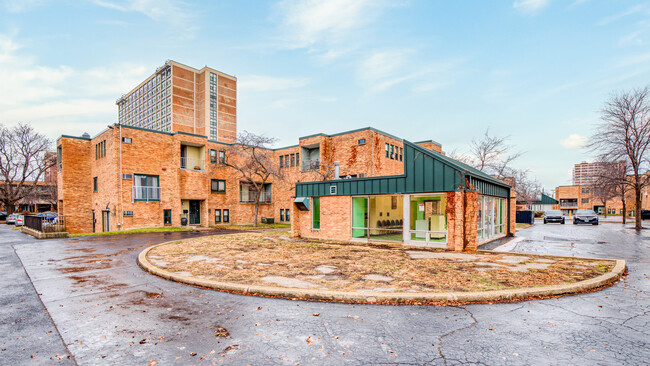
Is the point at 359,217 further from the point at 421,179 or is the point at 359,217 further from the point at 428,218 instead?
the point at 421,179

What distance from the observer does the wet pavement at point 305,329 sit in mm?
3785

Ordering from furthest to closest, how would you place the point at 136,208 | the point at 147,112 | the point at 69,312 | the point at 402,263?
the point at 147,112 < the point at 136,208 < the point at 402,263 < the point at 69,312

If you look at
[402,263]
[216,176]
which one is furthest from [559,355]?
[216,176]

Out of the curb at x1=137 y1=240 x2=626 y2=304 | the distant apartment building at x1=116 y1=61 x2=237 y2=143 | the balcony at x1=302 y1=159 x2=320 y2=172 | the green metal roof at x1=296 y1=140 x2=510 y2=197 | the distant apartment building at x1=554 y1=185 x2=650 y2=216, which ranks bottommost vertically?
the distant apartment building at x1=554 y1=185 x2=650 y2=216

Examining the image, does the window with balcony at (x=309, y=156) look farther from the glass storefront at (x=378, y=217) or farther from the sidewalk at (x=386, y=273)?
the sidewalk at (x=386, y=273)

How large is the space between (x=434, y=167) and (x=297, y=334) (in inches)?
415

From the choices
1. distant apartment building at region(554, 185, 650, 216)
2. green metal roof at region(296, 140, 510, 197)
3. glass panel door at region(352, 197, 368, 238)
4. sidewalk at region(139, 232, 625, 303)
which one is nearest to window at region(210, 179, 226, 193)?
green metal roof at region(296, 140, 510, 197)

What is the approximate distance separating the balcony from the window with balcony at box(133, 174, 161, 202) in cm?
1400

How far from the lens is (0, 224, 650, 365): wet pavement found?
3785mm

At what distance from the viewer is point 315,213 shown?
1783cm

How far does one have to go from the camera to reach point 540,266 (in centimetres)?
891

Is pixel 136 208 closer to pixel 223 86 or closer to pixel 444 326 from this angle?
pixel 444 326

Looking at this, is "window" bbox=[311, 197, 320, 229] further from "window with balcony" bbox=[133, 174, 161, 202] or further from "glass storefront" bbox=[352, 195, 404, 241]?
"window with balcony" bbox=[133, 174, 161, 202]

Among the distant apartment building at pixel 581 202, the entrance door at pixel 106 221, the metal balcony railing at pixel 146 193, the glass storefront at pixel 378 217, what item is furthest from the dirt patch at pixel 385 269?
the distant apartment building at pixel 581 202
